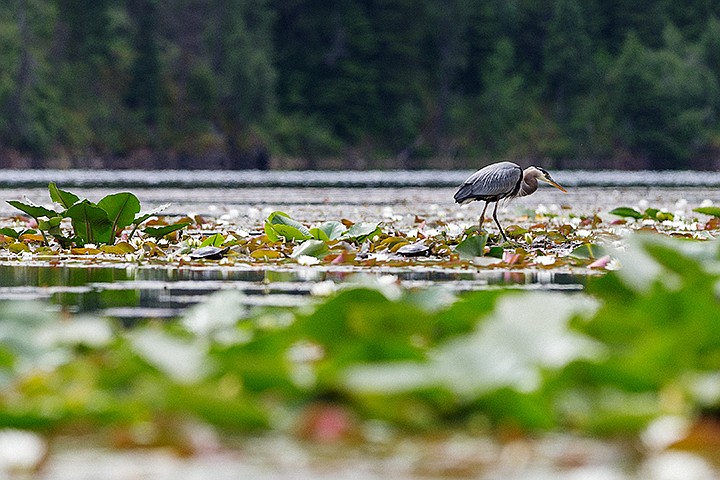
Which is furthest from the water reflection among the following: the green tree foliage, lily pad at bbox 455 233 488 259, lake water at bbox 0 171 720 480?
the green tree foliage

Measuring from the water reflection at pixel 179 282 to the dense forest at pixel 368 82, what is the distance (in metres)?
54.5

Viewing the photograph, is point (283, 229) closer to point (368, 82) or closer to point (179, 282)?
point (179, 282)

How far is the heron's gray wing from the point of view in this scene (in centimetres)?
1054

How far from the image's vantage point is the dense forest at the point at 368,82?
69.0 m

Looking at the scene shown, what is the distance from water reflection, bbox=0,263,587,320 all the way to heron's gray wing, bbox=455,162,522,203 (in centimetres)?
321

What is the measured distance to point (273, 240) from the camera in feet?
28.7

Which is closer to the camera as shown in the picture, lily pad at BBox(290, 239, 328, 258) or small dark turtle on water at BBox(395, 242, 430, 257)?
lily pad at BBox(290, 239, 328, 258)

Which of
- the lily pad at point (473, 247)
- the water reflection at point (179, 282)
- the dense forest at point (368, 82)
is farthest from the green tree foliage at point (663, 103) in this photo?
the water reflection at point (179, 282)

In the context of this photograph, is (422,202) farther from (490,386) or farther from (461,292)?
(490,386)

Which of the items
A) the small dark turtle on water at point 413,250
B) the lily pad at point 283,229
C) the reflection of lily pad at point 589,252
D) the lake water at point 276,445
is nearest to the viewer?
the lake water at point 276,445

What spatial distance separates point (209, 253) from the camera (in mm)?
7992

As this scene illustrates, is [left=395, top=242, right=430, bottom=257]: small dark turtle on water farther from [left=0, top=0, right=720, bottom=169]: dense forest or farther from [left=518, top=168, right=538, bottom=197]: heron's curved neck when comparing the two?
[left=0, top=0, right=720, bottom=169]: dense forest

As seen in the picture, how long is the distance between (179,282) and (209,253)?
1.37 meters

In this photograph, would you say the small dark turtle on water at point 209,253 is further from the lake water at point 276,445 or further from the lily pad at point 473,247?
the lily pad at point 473,247
